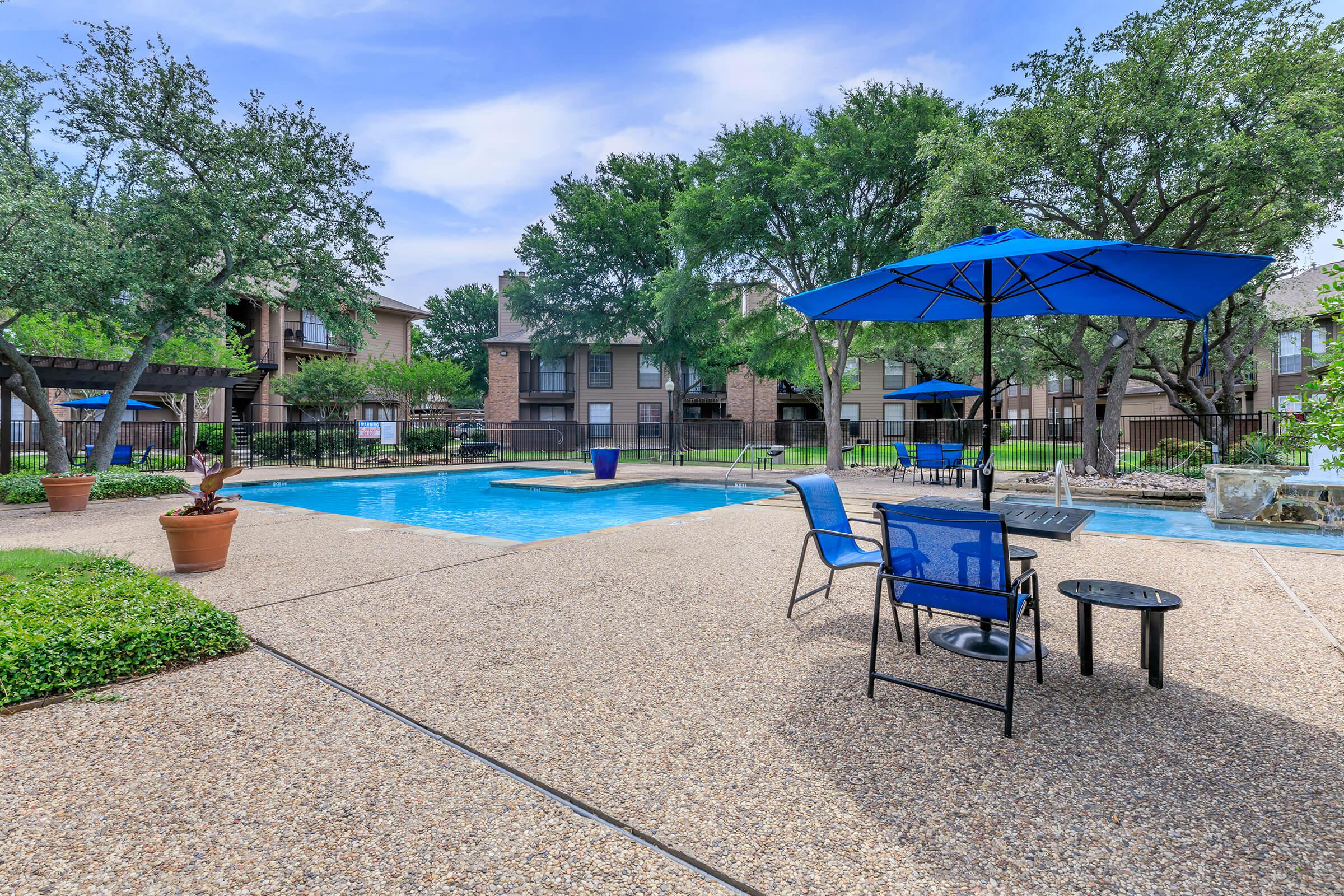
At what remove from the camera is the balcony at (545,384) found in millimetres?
32562

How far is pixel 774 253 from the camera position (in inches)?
698

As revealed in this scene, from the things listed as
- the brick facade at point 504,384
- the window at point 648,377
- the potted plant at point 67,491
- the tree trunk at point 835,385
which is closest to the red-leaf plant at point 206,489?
the potted plant at point 67,491

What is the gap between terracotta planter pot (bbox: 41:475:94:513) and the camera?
948 centimetres

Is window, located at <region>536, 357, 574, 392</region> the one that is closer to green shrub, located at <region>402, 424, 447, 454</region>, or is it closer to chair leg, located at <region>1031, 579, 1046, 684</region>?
green shrub, located at <region>402, 424, 447, 454</region>

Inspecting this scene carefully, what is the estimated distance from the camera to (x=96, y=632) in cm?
325

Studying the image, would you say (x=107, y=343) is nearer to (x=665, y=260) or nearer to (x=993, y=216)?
(x=665, y=260)

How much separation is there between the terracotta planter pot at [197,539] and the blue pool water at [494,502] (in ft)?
10.9

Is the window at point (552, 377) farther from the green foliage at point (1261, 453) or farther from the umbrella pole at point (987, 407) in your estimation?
the umbrella pole at point (987, 407)

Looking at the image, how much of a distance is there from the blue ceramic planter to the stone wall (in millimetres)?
10853

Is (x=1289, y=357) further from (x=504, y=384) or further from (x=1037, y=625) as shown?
(x=504, y=384)

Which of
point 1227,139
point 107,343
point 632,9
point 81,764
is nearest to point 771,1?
point 632,9

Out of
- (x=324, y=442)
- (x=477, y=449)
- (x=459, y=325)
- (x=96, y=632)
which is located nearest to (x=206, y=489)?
(x=96, y=632)

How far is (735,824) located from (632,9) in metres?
10.3

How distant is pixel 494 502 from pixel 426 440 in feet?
40.8
